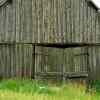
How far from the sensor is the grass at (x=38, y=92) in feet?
49.1

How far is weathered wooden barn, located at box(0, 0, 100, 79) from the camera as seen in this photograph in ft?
70.7

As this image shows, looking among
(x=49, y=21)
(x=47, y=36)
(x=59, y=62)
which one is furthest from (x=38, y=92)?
(x=49, y=21)

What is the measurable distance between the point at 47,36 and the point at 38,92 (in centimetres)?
508

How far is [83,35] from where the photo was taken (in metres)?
21.9

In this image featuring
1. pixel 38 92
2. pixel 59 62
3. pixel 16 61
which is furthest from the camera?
pixel 59 62

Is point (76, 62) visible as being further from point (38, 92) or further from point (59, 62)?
point (38, 92)

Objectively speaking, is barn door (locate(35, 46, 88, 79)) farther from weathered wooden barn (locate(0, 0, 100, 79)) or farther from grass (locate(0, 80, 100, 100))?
grass (locate(0, 80, 100, 100))

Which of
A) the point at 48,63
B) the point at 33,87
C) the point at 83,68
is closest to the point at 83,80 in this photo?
the point at 83,68

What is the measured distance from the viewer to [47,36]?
21672 mm

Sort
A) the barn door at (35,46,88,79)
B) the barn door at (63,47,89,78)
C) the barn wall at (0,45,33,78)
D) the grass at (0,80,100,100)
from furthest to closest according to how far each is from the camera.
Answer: the barn door at (63,47,89,78) < the barn door at (35,46,88,79) < the barn wall at (0,45,33,78) < the grass at (0,80,100,100)

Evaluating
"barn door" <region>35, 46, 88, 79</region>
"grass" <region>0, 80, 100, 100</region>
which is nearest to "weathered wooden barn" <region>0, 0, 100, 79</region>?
"barn door" <region>35, 46, 88, 79</region>

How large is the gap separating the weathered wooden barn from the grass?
4.09 ft

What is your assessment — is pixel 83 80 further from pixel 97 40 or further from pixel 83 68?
pixel 97 40

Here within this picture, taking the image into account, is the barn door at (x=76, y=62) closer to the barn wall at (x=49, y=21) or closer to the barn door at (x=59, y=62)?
the barn door at (x=59, y=62)
